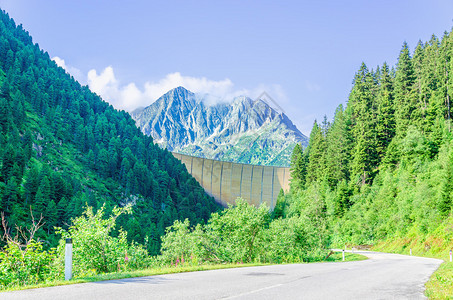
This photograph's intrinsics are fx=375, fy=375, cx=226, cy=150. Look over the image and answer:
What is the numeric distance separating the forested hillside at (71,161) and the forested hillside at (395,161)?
120 feet

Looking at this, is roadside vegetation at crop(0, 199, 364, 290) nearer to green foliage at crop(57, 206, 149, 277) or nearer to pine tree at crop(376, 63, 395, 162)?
green foliage at crop(57, 206, 149, 277)

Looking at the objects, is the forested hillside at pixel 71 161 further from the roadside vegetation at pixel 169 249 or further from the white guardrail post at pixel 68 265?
the white guardrail post at pixel 68 265

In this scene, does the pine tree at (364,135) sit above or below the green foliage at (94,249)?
above

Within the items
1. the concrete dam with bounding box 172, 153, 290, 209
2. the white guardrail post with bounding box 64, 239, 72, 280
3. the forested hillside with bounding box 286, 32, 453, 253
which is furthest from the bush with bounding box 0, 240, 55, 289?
the concrete dam with bounding box 172, 153, 290, 209

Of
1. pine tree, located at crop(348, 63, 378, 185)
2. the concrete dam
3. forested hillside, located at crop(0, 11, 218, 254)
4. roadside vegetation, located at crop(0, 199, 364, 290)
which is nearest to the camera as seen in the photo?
roadside vegetation, located at crop(0, 199, 364, 290)

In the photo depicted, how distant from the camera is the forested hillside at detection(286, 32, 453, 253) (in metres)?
36.7

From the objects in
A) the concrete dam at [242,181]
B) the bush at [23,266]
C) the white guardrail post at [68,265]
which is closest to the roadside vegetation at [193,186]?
the bush at [23,266]

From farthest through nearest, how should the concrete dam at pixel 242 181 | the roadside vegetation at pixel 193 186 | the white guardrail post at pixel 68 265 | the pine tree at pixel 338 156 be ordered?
the concrete dam at pixel 242 181 → the pine tree at pixel 338 156 → the roadside vegetation at pixel 193 186 → the white guardrail post at pixel 68 265

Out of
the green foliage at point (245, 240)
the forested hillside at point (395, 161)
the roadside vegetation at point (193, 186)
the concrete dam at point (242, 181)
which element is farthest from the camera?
the concrete dam at point (242, 181)

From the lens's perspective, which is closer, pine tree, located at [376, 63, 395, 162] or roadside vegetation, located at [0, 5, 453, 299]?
roadside vegetation, located at [0, 5, 453, 299]

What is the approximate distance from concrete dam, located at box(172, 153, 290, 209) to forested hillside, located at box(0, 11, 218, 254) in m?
6.56

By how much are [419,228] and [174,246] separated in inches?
1004

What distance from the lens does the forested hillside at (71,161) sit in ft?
239

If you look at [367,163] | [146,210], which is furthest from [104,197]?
[367,163]
